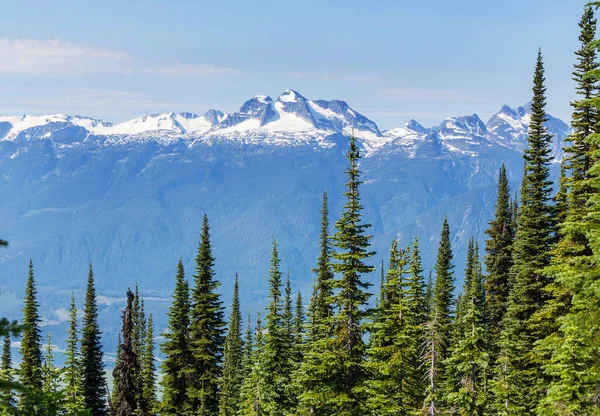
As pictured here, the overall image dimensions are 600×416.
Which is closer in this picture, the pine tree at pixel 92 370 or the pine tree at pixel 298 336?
the pine tree at pixel 298 336

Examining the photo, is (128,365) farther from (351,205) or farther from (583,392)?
(583,392)

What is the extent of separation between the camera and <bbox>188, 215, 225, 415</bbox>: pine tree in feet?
192

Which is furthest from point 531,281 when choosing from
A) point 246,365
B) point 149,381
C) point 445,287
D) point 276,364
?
point 149,381

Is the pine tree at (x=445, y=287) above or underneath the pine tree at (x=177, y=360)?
above

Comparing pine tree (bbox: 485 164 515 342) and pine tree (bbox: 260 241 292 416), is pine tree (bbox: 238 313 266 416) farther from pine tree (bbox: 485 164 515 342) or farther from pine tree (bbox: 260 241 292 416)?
pine tree (bbox: 485 164 515 342)

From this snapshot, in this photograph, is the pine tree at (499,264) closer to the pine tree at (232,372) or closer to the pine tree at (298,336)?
the pine tree at (298,336)

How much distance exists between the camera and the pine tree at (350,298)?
106 ft

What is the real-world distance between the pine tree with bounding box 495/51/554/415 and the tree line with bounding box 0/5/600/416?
0.44 ft

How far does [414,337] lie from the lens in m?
41.2

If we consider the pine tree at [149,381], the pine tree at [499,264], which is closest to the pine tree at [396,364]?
the pine tree at [499,264]

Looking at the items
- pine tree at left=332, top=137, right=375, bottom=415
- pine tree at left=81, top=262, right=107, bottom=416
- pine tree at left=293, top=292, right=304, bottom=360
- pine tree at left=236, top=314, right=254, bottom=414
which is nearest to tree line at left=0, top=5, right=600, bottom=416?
pine tree at left=332, top=137, right=375, bottom=415

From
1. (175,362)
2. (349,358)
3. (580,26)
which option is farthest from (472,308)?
(175,362)

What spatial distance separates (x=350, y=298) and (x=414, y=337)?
10.1 metres

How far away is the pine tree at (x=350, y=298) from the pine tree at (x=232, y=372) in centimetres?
2245
